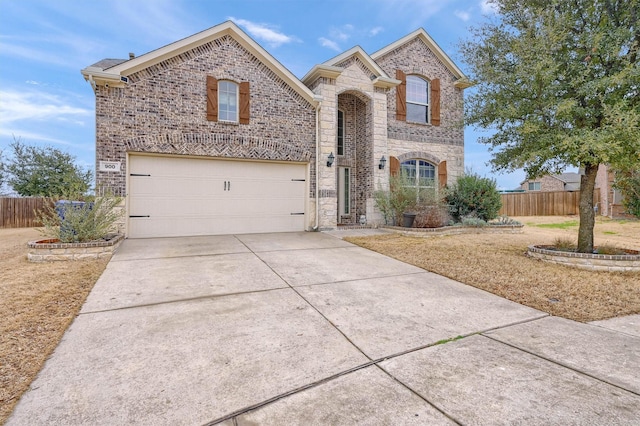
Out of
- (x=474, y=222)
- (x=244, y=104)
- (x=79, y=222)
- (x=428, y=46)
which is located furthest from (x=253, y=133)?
(x=428, y=46)

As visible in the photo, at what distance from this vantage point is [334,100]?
10.5m

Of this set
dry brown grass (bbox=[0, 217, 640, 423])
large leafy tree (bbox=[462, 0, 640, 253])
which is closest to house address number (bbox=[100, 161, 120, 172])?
dry brown grass (bbox=[0, 217, 640, 423])

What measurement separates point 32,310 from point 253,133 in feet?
23.4

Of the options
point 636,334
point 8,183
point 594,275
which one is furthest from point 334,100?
point 8,183

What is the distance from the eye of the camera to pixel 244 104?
930cm

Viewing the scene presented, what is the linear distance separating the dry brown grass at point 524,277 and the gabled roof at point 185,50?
5.75 m

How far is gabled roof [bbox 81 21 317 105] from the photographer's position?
781cm

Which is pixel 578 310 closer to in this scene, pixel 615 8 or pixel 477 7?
pixel 615 8

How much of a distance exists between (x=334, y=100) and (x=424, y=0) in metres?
3.77

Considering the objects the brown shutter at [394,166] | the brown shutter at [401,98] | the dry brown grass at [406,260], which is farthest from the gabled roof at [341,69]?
the dry brown grass at [406,260]

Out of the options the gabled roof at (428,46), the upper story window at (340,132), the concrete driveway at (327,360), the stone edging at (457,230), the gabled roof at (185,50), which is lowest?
the concrete driveway at (327,360)

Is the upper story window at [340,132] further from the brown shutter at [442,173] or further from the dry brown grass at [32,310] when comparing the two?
the dry brown grass at [32,310]

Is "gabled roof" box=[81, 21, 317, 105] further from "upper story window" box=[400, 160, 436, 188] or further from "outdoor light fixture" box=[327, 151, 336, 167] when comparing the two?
"upper story window" box=[400, 160, 436, 188]

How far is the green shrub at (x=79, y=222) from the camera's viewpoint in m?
6.07
